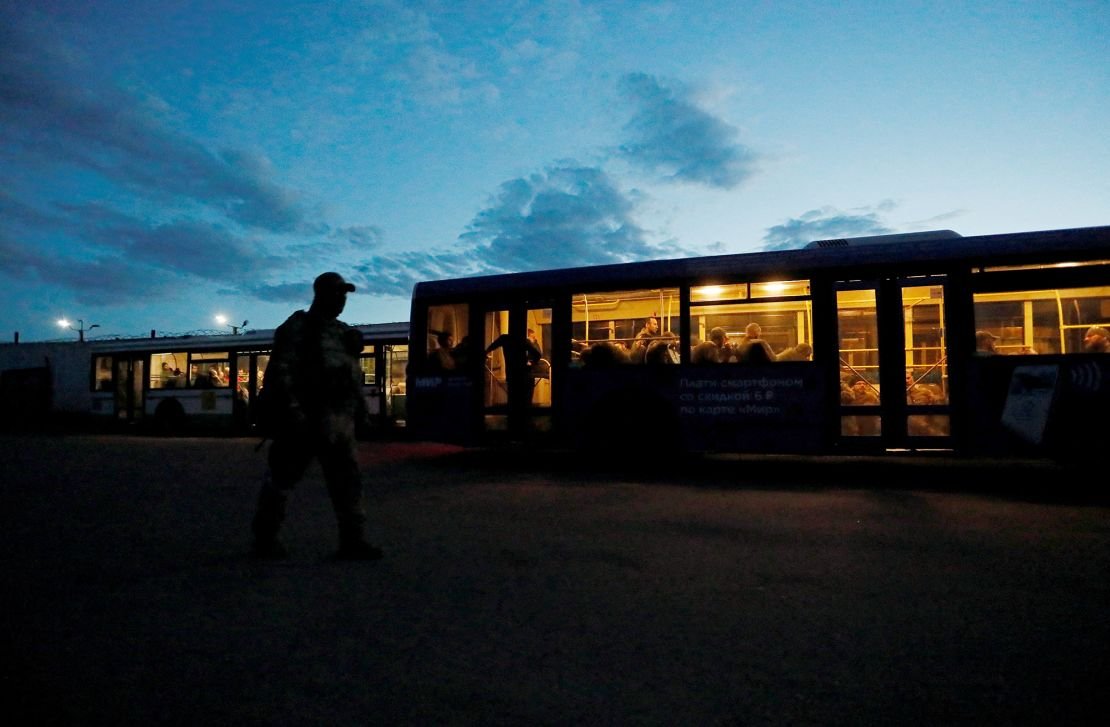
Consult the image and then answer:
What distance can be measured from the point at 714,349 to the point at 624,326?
4.62 ft

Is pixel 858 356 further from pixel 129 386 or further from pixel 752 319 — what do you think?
pixel 129 386

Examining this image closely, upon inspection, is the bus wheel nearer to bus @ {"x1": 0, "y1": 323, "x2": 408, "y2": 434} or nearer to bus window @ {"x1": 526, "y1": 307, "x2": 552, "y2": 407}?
bus @ {"x1": 0, "y1": 323, "x2": 408, "y2": 434}

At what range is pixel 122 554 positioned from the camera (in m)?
5.06

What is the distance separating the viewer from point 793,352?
29.6 ft

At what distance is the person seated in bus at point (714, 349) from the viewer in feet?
30.8

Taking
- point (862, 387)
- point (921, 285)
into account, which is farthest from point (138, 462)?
point (921, 285)

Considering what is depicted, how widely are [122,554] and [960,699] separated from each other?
17.5ft

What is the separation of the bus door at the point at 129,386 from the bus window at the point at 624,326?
678 inches

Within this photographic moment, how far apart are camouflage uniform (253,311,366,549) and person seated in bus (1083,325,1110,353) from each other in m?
8.06

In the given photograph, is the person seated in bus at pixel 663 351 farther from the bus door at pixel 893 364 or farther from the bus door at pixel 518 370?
the bus door at pixel 893 364

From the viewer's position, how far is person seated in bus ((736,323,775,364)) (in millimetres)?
9102

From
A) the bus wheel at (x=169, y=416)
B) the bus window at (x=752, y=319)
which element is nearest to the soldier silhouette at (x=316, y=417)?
the bus window at (x=752, y=319)

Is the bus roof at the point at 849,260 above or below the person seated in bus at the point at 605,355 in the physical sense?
above

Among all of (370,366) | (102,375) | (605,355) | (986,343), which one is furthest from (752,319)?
(102,375)
